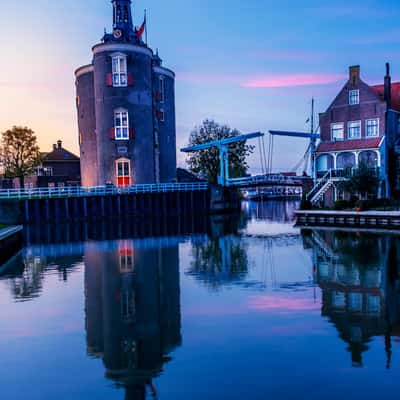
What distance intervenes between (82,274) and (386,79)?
32.9 meters

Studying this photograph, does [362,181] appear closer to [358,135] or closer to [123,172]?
[358,135]

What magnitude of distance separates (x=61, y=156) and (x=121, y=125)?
68.6 ft

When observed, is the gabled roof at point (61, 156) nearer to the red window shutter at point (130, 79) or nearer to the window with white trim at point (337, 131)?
the red window shutter at point (130, 79)

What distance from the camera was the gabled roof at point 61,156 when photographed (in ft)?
205

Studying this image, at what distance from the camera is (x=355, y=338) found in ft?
31.0

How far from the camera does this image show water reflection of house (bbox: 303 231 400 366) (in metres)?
9.80

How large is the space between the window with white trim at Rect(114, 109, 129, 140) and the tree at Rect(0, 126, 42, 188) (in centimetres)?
1526

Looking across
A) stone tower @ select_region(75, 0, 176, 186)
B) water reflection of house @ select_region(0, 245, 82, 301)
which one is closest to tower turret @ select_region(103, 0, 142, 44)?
stone tower @ select_region(75, 0, 176, 186)

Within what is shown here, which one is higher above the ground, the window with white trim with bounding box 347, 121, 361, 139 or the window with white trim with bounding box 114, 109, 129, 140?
the window with white trim with bounding box 114, 109, 129, 140

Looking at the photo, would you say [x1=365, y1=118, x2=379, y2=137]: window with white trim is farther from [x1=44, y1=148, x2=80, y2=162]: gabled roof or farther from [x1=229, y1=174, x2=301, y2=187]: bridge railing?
[x1=44, y1=148, x2=80, y2=162]: gabled roof

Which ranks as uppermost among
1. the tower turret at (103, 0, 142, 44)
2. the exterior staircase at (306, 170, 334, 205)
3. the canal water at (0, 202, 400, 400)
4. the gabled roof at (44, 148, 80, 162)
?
the tower turret at (103, 0, 142, 44)

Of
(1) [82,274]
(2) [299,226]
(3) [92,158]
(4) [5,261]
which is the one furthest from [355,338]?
(3) [92,158]

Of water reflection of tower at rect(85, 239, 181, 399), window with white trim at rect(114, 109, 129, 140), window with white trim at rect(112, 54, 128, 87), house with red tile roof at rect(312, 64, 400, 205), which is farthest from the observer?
window with white trim at rect(114, 109, 129, 140)

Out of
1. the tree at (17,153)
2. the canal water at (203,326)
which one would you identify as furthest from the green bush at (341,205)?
the tree at (17,153)
